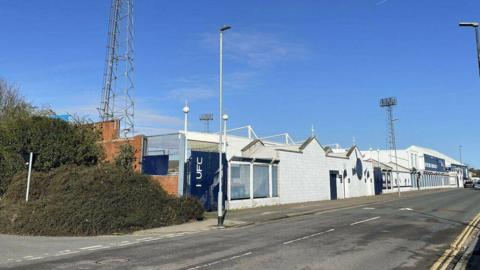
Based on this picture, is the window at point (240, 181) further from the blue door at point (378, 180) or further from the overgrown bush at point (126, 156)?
the blue door at point (378, 180)

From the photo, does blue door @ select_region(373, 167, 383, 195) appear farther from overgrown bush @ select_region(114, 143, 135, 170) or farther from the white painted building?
overgrown bush @ select_region(114, 143, 135, 170)

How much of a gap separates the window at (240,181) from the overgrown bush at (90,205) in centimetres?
737

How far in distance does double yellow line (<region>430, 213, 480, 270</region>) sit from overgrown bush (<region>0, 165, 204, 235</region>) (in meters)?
12.2

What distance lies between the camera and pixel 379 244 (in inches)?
531

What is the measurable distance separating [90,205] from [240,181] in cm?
1404

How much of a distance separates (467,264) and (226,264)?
547 cm

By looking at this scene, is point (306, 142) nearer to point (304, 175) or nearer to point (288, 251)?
point (304, 175)

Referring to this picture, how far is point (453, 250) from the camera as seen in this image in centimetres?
1241

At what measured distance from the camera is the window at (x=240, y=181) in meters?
30.3

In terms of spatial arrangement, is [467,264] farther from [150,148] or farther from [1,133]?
[1,133]

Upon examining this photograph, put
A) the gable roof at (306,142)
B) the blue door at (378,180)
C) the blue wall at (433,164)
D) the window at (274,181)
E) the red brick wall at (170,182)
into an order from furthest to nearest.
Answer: the blue wall at (433,164)
the blue door at (378,180)
the gable roof at (306,142)
the window at (274,181)
the red brick wall at (170,182)

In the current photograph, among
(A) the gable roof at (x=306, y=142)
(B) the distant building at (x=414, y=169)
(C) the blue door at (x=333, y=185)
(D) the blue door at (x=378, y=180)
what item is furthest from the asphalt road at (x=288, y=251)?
(B) the distant building at (x=414, y=169)

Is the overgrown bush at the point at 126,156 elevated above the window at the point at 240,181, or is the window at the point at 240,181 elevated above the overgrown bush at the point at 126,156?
the overgrown bush at the point at 126,156

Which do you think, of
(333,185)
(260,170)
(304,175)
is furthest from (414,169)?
(260,170)
